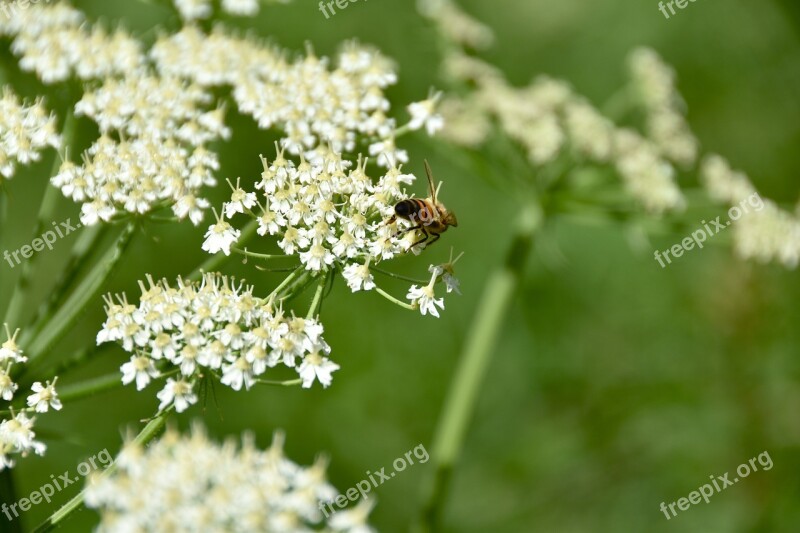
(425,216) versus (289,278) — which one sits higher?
(425,216)

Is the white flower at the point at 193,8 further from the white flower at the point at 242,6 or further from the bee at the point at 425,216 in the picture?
the bee at the point at 425,216

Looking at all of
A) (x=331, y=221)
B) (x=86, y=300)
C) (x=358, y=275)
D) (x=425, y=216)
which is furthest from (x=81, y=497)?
(x=425, y=216)

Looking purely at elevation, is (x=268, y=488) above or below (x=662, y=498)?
below

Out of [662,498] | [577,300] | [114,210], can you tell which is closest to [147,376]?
[114,210]

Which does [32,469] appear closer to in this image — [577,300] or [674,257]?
[577,300]

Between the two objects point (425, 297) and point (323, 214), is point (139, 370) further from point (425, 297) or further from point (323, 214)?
point (425, 297)

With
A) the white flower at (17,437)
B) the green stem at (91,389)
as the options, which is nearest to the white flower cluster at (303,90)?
the green stem at (91,389)
